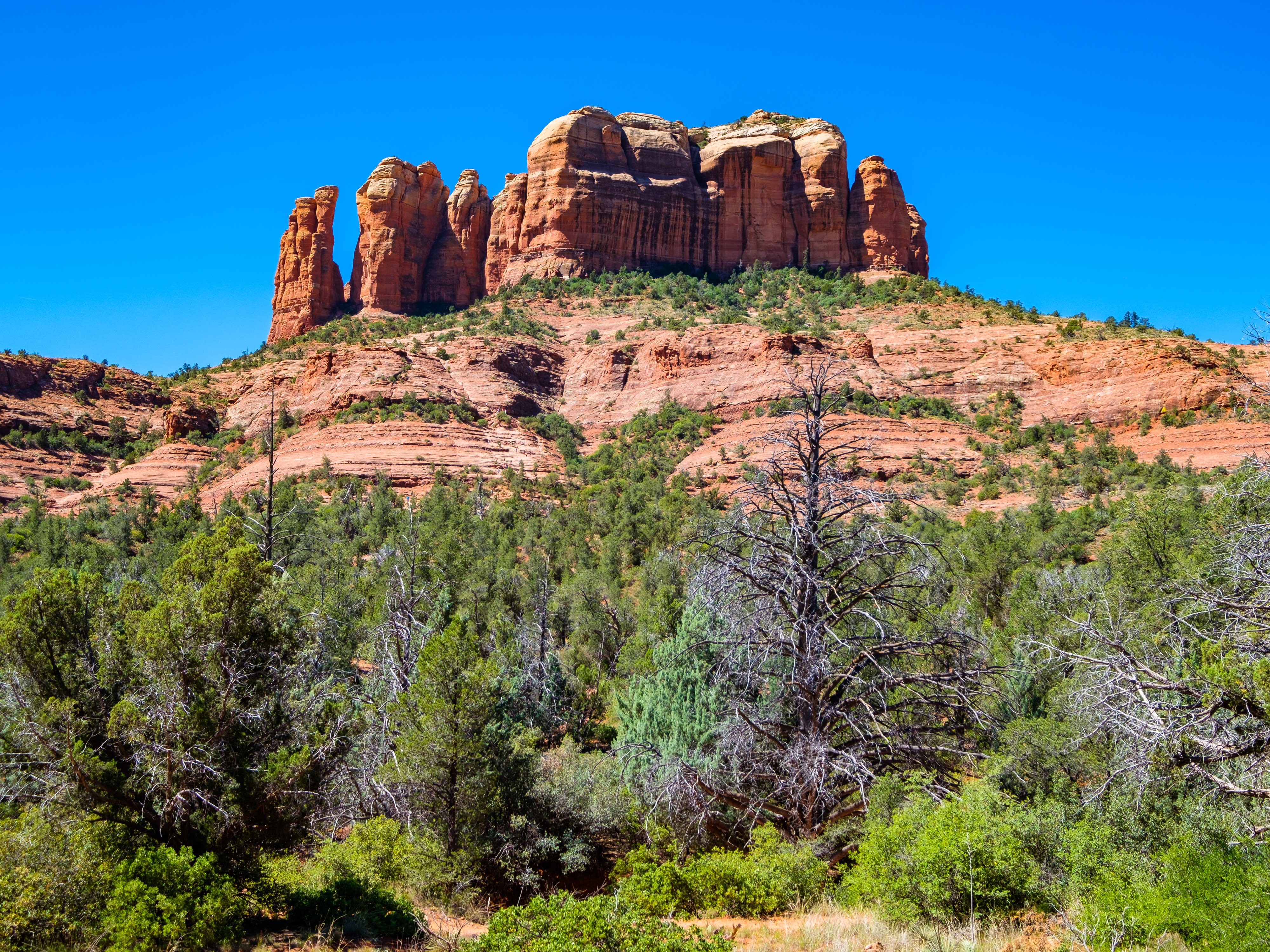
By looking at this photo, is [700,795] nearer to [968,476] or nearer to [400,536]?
[400,536]

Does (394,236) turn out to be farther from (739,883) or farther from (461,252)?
(739,883)

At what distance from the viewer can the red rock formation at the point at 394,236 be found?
8388cm

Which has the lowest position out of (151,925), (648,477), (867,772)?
(151,925)

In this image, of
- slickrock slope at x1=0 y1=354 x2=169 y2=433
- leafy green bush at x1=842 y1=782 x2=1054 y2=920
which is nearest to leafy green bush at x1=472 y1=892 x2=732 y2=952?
leafy green bush at x1=842 y1=782 x2=1054 y2=920

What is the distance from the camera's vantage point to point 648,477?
48250 millimetres

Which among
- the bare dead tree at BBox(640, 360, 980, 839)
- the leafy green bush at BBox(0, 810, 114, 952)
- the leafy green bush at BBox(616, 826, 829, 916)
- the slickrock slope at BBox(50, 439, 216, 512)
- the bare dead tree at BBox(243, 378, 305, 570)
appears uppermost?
the slickrock slope at BBox(50, 439, 216, 512)

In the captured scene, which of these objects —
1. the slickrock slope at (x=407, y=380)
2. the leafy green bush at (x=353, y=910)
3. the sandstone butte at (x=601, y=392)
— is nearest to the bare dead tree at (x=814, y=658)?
the leafy green bush at (x=353, y=910)

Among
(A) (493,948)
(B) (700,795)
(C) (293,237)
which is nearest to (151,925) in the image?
A: (A) (493,948)

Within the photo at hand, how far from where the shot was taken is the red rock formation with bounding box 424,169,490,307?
87.5 metres

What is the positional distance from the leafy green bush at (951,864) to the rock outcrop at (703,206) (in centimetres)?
7536

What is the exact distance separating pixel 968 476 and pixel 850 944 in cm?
4023

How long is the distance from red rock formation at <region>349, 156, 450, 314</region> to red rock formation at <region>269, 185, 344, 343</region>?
105 inches

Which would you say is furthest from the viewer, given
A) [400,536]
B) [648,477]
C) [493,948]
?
[648,477]

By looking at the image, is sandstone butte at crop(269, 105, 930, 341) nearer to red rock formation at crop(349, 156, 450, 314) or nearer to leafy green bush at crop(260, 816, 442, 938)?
red rock formation at crop(349, 156, 450, 314)
